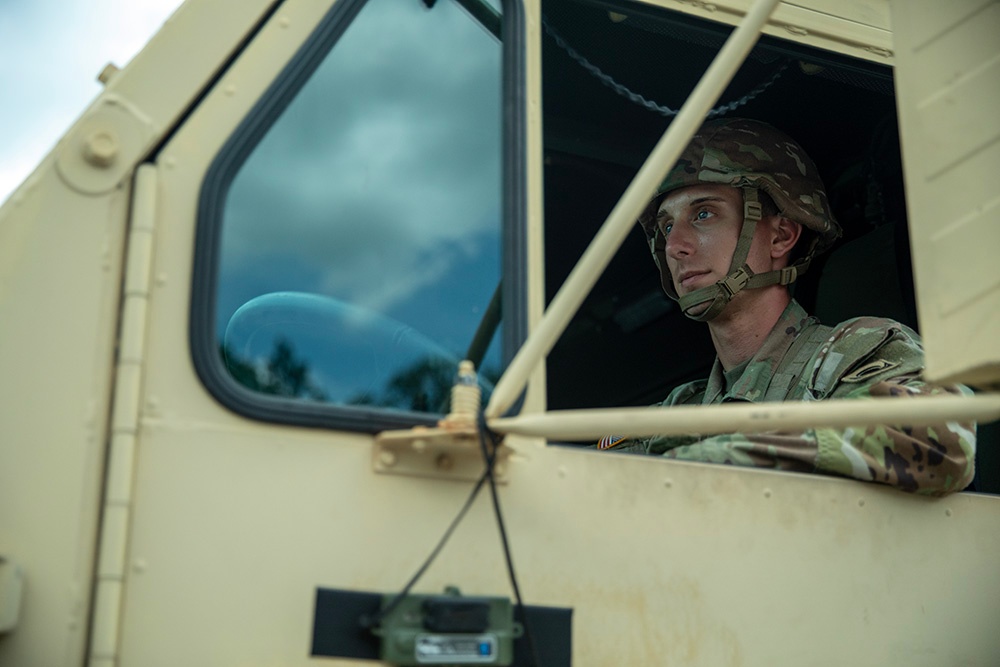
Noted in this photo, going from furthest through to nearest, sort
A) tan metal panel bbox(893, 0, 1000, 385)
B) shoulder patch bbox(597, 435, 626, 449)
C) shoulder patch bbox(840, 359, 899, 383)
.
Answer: shoulder patch bbox(597, 435, 626, 449), shoulder patch bbox(840, 359, 899, 383), tan metal panel bbox(893, 0, 1000, 385)

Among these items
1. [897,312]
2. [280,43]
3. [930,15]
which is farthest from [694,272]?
[280,43]

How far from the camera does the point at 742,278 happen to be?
3.00 metres

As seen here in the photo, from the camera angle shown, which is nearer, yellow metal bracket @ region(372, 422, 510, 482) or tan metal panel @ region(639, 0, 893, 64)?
yellow metal bracket @ region(372, 422, 510, 482)

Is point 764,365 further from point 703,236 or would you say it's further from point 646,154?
point 646,154

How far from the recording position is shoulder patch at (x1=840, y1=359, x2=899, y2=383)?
237cm

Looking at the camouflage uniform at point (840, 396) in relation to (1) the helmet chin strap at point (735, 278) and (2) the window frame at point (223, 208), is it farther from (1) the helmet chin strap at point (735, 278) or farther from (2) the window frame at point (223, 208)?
(2) the window frame at point (223, 208)

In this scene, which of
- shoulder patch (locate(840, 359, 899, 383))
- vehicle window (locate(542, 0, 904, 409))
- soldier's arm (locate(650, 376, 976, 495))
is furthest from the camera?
vehicle window (locate(542, 0, 904, 409))

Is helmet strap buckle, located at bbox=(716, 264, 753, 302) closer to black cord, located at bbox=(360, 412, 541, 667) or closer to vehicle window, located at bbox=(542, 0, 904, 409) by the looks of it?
vehicle window, located at bbox=(542, 0, 904, 409)

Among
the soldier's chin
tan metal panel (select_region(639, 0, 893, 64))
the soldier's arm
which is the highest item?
tan metal panel (select_region(639, 0, 893, 64))

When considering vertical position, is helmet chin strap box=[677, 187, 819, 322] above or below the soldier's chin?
above

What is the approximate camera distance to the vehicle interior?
254 centimetres

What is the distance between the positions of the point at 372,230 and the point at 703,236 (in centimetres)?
151

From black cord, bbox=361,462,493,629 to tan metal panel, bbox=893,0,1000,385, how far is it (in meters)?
0.63

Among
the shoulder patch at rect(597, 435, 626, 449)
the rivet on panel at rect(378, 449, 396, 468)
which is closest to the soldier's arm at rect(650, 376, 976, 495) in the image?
the rivet on panel at rect(378, 449, 396, 468)
